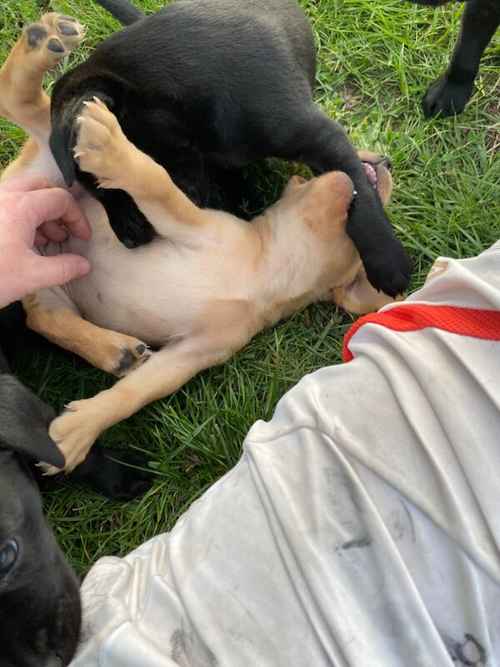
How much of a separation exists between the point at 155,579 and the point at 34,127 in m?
1.83

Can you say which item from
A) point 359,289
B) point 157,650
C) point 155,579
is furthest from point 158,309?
point 157,650

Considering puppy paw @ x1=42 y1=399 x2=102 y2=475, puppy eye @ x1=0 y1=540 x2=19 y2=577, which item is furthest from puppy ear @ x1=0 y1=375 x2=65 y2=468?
puppy paw @ x1=42 y1=399 x2=102 y2=475

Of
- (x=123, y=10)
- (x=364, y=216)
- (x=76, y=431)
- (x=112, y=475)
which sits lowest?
(x=112, y=475)

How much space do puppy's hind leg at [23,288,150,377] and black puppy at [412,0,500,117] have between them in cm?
164

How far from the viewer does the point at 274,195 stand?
326 centimetres

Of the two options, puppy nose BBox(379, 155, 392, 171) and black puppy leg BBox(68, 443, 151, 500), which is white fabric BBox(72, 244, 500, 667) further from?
puppy nose BBox(379, 155, 392, 171)

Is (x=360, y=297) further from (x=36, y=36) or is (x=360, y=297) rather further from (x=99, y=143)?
(x=36, y=36)

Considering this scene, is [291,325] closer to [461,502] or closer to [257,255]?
[257,255]

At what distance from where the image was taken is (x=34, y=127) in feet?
9.44

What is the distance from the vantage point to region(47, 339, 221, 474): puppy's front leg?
103 inches

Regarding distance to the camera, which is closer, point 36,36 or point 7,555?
point 7,555

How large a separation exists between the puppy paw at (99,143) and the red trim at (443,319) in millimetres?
1040

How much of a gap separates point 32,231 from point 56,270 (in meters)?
0.18

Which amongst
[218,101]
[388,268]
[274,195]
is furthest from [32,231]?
[388,268]
